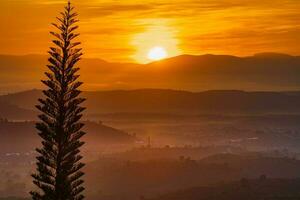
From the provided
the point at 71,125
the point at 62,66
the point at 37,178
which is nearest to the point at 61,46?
the point at 62,66

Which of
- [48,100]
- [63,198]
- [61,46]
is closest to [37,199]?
[63,198]

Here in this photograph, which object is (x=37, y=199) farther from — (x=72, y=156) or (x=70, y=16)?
(x=70, y=16)

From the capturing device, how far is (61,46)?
262 ft

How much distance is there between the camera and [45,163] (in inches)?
3127

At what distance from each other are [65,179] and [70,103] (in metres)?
6.82

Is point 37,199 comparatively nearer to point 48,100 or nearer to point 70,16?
point 48,100

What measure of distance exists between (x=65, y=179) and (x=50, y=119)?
Result: 18.1 ft

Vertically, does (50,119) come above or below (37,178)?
above

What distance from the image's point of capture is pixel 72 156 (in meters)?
79.8

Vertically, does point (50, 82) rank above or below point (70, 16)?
below

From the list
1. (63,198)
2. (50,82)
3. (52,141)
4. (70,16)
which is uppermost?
(70,16)

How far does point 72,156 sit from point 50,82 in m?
6.90

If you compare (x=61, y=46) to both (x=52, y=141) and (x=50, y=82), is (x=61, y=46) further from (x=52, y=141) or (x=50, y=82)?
(x=52, y=141)

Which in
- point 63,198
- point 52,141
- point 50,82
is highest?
point 50,82
